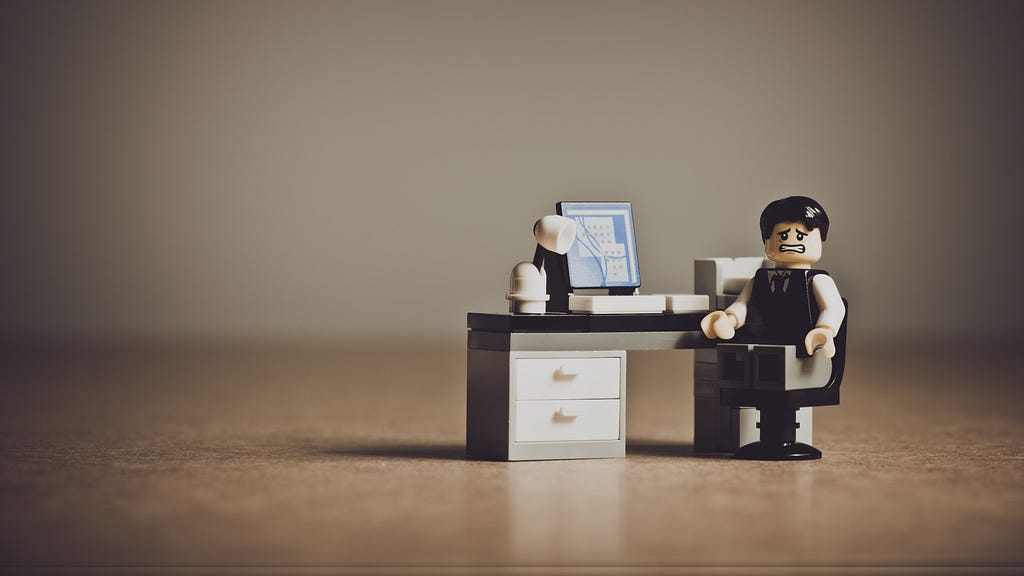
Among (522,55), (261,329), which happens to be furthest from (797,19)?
(261,329)

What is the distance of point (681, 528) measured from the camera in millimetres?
3537

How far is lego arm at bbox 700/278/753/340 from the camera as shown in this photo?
15.8 ft

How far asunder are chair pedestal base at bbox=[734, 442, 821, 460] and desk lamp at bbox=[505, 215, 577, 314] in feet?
2.98

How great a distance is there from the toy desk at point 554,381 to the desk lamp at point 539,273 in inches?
5.3

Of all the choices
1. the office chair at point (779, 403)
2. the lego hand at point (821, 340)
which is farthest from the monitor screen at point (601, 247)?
the lego hand at point (821, 340)

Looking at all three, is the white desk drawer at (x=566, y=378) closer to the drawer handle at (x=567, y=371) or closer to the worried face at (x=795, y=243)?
the drawer handle at (x=567, y=371)

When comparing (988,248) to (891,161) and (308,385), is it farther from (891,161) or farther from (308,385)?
(308,385)

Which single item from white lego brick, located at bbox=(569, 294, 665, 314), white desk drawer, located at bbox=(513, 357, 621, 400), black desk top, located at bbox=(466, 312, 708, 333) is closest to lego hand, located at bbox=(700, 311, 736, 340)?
black desk top, located at bbox=(466, 312, 708, 333)

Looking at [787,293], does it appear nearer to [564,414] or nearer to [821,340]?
[821,340]

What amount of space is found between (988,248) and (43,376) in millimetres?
8233

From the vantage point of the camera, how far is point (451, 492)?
410cm

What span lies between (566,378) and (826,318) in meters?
0.95

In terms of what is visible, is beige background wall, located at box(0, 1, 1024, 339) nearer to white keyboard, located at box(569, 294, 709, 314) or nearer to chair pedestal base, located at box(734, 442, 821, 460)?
white keyboard, located at box(569, 294, 709, 314)

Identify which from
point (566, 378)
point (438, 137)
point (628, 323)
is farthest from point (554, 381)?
point (438, 137)
